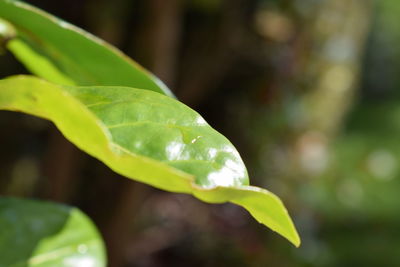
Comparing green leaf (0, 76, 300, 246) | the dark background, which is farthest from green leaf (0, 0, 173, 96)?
the dark background

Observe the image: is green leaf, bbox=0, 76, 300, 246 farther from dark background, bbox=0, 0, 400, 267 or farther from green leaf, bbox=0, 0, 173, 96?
dark background, bbox=0, 0, 400, 267

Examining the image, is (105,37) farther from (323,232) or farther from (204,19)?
(323,232)

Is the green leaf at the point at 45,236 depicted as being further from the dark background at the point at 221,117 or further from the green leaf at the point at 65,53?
the dark background at the point at 221,117

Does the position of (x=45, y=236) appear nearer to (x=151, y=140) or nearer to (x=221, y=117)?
(x=151, y=140)

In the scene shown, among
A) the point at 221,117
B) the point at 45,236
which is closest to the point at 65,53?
the point at 45,236

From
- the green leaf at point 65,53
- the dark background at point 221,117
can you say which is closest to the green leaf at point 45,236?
the green leaf at point 65,53

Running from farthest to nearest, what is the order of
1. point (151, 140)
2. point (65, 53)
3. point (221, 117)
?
point (221, 117) → point (65, 53) → point (151, 140)

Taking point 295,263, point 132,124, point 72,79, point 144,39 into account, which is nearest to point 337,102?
point 295,263
